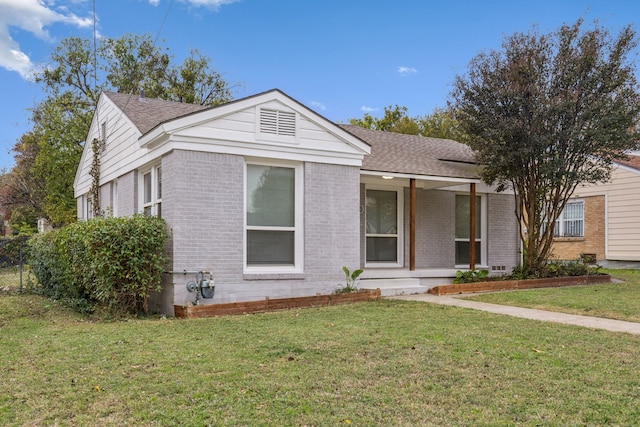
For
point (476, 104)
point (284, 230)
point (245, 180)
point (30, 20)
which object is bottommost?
point (284, 230)

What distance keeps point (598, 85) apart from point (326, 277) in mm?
8144

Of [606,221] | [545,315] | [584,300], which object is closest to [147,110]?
[545,315]

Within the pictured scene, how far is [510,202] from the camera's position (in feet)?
49.6

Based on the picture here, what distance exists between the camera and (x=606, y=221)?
1998cm

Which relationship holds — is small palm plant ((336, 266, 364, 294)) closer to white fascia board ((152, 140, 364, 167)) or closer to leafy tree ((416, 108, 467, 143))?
white fascia board ((152, 140, 364, 167))

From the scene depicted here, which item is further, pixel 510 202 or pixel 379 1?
pixel 379 1

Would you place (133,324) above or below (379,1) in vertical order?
below

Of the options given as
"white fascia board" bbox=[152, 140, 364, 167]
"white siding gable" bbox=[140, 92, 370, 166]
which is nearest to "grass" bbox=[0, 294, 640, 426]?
"white fascia board" bbox=[152, 140, 364, 167]

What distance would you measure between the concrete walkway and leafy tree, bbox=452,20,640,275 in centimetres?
426

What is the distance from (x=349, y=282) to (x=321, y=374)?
19.7 feet

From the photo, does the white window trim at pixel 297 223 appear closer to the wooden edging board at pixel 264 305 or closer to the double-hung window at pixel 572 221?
the wooden edging board at pixel 264 305

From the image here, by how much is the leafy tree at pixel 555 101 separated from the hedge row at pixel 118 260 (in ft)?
27.4

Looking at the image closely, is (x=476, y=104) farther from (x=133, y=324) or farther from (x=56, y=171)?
(x=56, y=171)

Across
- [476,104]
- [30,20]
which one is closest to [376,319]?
[476,104]
